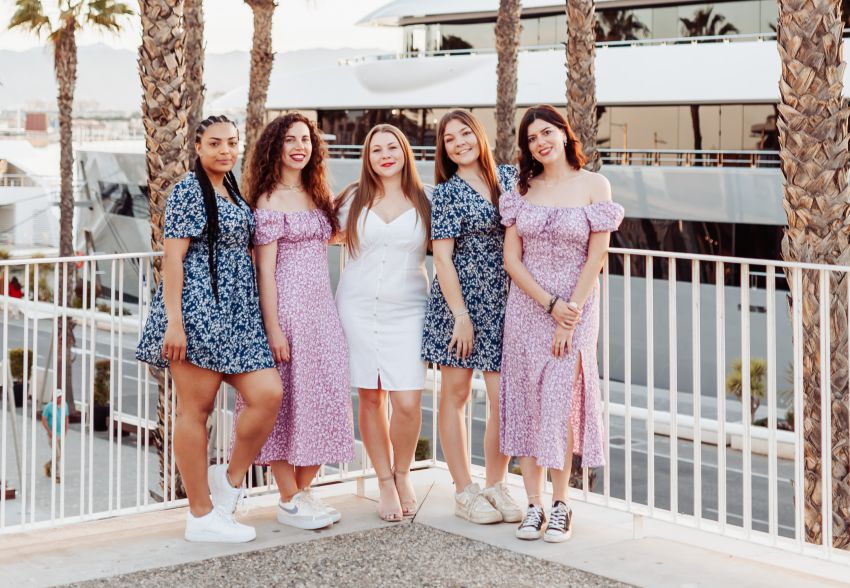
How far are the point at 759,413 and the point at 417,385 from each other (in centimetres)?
1860

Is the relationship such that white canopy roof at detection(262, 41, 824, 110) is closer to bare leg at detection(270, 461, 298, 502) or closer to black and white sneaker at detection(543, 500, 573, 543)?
black and white sneaker at detection(543, 500, 573, 543)

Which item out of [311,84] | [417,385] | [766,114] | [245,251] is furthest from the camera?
[311,84]

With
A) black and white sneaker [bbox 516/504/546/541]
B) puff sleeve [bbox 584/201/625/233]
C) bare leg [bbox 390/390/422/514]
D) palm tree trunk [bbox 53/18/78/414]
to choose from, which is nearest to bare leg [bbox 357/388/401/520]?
bare leg [bbox 390/390/422/514]

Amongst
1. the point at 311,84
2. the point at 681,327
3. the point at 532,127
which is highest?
the point at 311,84

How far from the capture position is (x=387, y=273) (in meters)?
5.04

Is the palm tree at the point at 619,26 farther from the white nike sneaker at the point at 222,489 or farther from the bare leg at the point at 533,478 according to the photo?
the white nike sneaker at the point at 222,489

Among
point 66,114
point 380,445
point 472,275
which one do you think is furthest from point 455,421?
point 66,114

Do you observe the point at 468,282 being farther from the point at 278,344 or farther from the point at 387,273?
the point at 278,344

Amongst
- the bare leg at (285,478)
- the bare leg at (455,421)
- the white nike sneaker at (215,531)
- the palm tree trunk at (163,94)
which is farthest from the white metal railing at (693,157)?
the white nike sneaker at (215,531)

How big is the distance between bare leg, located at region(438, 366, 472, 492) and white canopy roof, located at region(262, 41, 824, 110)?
21104 millimetres

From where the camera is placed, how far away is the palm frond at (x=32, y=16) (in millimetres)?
27250

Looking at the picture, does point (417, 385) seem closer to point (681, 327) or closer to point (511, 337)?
point (511, 337)

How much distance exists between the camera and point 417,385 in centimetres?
509

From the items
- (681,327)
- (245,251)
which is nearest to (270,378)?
(245,251)
